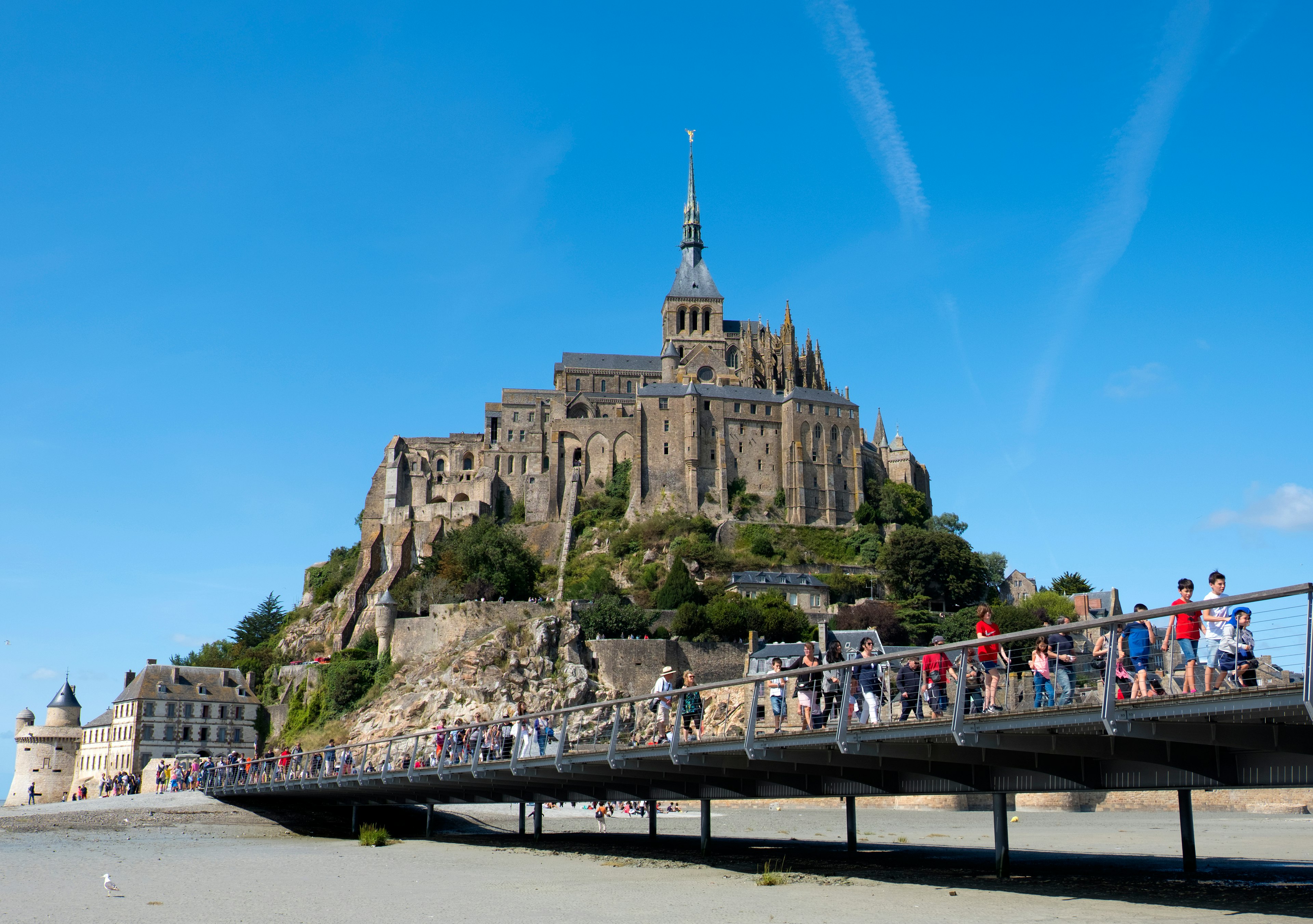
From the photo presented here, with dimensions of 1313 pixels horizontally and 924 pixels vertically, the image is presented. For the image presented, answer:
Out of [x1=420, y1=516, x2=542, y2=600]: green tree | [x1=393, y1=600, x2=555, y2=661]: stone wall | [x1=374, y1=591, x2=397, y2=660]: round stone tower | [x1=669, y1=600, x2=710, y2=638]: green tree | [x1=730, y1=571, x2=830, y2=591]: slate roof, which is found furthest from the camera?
[x1=730, y1=571, x2=830, y2=591]: slate roof

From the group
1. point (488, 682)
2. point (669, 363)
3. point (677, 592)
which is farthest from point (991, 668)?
point (669, 363)

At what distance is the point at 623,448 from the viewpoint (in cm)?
9588

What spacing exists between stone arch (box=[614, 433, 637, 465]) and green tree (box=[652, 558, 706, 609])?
1949cm

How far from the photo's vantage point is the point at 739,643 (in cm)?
6881

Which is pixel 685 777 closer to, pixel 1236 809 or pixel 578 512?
pixel 1236 809

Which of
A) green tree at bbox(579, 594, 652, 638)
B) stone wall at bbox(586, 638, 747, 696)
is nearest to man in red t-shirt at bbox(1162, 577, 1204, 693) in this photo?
stone wall at bbox(586, 638, 747, 696)

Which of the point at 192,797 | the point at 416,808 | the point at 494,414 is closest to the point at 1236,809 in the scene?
the point at 416,808

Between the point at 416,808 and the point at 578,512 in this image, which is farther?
the point at 578,512

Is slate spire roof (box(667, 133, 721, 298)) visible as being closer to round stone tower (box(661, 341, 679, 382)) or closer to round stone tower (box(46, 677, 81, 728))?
round stone tower (box(661, 341, 679, 382))

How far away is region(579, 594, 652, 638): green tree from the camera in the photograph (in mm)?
68688

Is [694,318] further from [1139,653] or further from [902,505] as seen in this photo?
[1139,653]

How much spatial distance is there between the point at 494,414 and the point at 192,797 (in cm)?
5962

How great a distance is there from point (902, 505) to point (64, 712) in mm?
56661

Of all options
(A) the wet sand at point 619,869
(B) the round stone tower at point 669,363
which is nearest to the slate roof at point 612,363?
(B) the round stone tower at point 669,363
